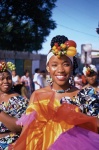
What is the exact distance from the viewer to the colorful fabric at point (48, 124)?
7.46 ft

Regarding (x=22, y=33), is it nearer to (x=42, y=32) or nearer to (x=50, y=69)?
(x=42, y=32)

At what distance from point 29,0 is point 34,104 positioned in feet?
90.2

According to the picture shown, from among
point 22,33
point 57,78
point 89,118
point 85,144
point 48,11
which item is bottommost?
point 85,144

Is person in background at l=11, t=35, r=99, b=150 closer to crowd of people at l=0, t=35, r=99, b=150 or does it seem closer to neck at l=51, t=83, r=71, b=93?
crowd of people at l=0, t=35, r=99, b=150

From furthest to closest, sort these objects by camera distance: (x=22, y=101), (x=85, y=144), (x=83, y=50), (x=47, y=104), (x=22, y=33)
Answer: (x=22, y=33), (x=83, y=50), (x=22, y=101), (x=47, y=104), (x=85, y=144)

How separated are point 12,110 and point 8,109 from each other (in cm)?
5

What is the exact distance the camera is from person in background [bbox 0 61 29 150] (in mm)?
3207

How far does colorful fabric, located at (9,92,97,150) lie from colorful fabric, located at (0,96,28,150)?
113 centimetres

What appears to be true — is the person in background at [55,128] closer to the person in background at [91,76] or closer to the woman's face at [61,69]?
the woman's face at [61,69]

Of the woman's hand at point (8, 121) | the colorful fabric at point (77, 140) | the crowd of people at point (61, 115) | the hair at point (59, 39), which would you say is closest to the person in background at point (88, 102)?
the crowd of people at point (61, 115)

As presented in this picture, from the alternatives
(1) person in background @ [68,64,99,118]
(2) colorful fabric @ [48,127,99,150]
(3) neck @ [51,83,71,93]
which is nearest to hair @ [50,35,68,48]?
(3) neck @ [51,83,71,93]

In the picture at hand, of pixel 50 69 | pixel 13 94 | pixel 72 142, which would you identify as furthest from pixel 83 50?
pixel 72 142

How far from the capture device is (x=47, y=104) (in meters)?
2.33

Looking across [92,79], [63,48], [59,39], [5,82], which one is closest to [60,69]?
[63,48]
